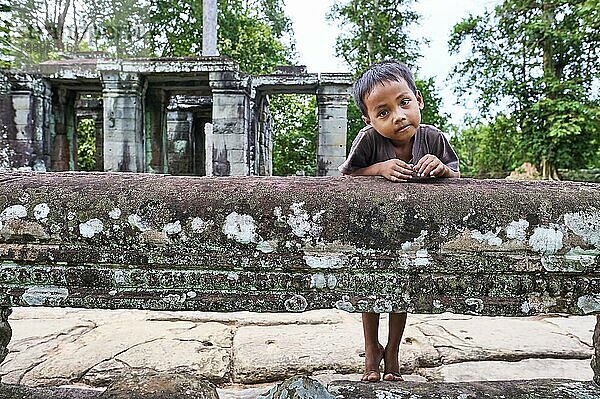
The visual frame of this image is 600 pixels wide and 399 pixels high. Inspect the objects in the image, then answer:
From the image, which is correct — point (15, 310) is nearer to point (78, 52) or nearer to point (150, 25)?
point (78, 52)

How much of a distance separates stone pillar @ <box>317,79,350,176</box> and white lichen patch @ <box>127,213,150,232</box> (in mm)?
9935

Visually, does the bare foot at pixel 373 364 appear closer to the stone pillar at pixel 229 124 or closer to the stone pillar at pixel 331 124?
the stone pillar at pixel 229 124

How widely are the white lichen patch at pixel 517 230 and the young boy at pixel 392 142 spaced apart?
0.32 metres

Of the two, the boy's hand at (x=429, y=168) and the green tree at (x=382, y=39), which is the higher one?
the green tree at (x=382, y=39)

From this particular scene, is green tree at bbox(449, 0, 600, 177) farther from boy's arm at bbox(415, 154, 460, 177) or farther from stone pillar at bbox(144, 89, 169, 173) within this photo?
boy's arm at bbox(415, 154, 460, 177)

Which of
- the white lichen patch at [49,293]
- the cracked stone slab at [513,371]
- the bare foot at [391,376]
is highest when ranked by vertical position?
the white lichen patch at [49,293]

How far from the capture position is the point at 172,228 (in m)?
1.46

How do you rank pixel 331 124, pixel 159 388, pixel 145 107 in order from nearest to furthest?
pixel 159 388
pixel 331 124
pixel 145 107

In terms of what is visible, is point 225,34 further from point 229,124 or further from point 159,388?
point 159,388

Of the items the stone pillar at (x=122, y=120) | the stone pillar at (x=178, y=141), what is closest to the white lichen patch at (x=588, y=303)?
the stone pillar at (x=122, y=120)

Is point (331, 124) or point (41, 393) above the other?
point (331, 124)

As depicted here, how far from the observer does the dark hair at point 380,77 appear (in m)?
1.94

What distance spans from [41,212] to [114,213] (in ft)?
0.68

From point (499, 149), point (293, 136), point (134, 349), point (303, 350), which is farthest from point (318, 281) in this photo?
point (499, 149)
